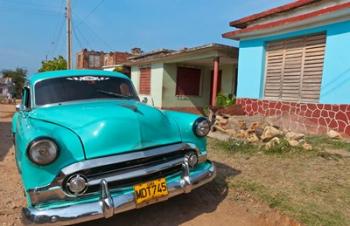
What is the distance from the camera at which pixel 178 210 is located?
11.8 feet

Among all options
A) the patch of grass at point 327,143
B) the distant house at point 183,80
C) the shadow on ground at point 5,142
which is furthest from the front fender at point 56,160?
the distant house at point 183,80

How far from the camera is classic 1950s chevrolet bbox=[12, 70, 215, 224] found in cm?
260

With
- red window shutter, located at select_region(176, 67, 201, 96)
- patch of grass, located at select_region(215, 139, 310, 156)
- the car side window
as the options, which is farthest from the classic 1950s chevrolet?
red window shutter, located at select_region(176, 67, 201, 96)

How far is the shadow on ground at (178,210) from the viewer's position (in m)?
3.29

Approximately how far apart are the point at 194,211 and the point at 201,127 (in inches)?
38.9

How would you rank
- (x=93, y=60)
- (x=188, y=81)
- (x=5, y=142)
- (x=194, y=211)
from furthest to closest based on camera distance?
(x=93, y=60), (x=188, y=81), (x=5, y=142), (x=194, y=211)

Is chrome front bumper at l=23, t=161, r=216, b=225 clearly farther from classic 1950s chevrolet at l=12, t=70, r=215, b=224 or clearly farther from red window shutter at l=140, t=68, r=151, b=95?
red window shutter at l=140, t=68, r=151, b=95

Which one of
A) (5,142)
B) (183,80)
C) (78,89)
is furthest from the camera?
(183,80)

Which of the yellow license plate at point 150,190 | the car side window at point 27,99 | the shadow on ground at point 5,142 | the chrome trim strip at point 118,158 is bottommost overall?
the shadow on ground at point 5,142

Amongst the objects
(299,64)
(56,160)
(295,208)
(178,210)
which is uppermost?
(299,64)

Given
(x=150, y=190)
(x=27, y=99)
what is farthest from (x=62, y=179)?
(x=27, y=99)

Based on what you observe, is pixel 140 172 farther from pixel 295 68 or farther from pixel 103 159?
pixel 295 68

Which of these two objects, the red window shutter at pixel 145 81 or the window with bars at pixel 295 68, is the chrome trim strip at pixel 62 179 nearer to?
the window with bars at pixel 295 68

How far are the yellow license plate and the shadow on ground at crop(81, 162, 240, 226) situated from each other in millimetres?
492
